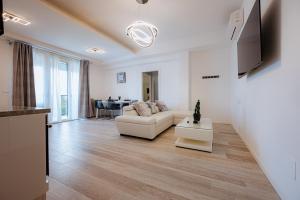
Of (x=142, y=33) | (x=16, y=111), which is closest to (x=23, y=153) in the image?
(x=16, y=111)

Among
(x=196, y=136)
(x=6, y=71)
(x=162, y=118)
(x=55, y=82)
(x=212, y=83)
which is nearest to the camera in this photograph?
(x=196, y=136)

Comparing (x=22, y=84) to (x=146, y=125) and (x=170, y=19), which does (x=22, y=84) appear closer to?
(x=146, y=125)

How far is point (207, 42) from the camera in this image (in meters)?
4.32

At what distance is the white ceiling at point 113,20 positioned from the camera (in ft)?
9.31

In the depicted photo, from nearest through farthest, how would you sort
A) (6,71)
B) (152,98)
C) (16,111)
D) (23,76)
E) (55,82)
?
(16,111)
(6,71)
(23,76)
(55,82)
(152,98)

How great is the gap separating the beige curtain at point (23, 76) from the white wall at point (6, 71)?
16cm

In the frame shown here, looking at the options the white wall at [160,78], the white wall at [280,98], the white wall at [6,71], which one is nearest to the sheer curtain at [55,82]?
the white wall at [6,71]

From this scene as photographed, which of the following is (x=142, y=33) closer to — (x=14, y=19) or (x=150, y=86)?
(x=14, y=19)

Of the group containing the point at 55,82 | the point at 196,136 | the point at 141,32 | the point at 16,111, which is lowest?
the point at 196,136

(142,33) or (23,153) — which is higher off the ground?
(142,33)

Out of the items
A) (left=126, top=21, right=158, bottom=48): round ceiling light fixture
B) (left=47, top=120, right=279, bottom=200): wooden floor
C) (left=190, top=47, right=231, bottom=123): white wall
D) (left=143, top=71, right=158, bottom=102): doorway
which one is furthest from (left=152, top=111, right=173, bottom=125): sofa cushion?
(left=143, top=71, right=158, bottom=102): doorway

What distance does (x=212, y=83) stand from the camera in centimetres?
477

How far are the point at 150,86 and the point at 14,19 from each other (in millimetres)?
4742

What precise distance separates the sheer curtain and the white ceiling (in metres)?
0.73
